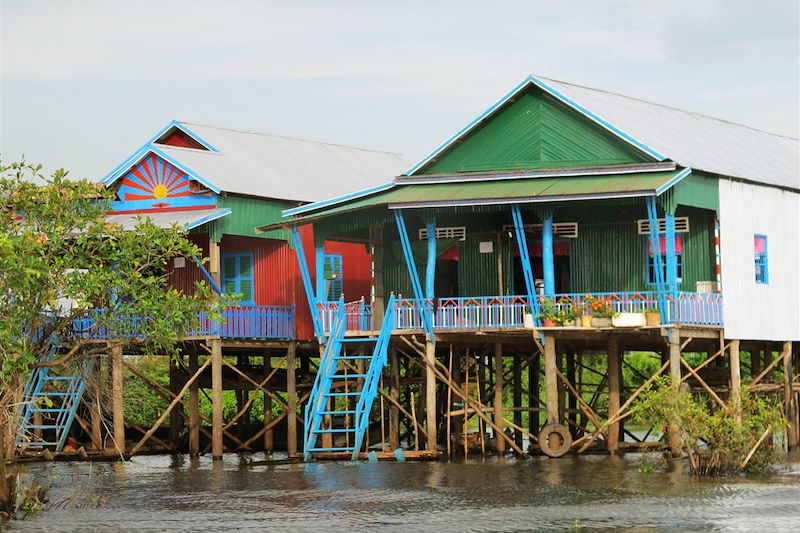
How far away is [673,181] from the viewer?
32.6 m

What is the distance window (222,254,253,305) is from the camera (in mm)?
40062

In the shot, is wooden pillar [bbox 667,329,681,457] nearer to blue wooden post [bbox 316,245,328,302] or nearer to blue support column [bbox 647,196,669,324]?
blue support column [bbox 647,196,669,324]

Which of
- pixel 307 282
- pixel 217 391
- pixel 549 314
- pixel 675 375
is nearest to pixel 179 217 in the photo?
pixel 307 282

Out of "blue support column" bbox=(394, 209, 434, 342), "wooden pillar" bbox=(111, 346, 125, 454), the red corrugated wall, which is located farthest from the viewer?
the red corrugated wall

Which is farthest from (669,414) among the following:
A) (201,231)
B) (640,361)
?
(640,361)

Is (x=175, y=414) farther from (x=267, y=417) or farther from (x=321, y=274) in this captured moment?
(x=321, y=274)

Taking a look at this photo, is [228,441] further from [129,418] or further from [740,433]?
[740,433]

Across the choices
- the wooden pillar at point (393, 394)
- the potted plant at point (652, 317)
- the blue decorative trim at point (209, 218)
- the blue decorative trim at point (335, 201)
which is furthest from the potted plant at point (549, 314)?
the blue decorative trim at point (209, 218)

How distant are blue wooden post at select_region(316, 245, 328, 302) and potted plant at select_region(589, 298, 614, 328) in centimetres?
695

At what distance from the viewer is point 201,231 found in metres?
38.2

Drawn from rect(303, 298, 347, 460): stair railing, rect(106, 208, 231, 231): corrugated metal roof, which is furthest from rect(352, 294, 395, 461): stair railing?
rect(106, 208, 231, 231): corrugated metal roof

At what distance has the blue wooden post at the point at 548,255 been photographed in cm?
3366

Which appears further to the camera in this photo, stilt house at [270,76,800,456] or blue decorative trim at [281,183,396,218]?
blue decorative trim at [281,183,396,218]

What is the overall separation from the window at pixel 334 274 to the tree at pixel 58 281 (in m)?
12.4
